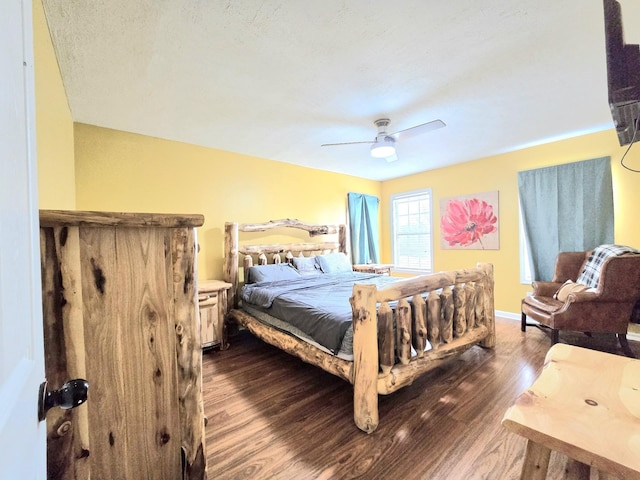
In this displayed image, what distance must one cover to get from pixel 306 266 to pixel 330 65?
2.41 metres

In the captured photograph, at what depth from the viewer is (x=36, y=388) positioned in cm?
52

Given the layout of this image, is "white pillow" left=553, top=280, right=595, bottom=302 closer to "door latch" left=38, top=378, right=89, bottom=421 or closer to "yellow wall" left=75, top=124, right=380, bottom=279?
"yellow wall" left=75, top=124, right=380, bottom=279

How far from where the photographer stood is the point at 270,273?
333cm

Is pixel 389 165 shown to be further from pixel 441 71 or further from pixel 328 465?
pixel 328 465

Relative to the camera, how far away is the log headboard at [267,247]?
3.31 metres

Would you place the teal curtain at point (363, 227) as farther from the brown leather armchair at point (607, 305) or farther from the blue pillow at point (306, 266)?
the brown leather armchair at point (607, 305)

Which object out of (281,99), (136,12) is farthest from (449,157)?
(136,12)

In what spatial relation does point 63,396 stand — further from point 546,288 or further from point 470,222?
point 470,222

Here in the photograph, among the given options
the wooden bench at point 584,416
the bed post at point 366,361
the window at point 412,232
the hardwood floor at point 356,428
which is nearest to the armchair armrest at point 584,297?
the hardwood floor at point 356,428

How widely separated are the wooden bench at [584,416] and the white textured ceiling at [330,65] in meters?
1.79

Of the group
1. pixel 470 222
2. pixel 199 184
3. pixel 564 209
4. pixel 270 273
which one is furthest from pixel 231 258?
pixel 564 209

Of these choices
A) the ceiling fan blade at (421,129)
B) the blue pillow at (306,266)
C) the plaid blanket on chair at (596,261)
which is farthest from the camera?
the blue pillow at (306,266)

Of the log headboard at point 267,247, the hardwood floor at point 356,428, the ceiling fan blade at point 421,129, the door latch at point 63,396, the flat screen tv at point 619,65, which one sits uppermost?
the ceiling fan blade at point 421,129

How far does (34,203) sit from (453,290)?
250 cm
